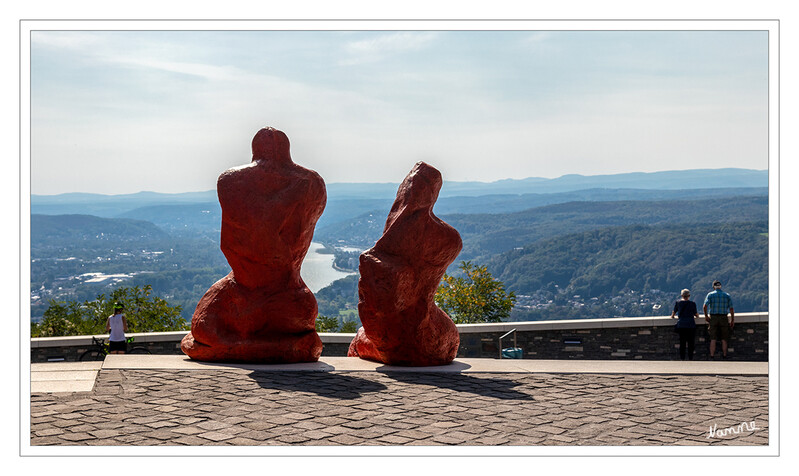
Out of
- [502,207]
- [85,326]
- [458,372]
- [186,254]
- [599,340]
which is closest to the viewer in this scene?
[458,372]

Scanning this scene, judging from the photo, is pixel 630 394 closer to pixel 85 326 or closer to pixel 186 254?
pixel 85 326

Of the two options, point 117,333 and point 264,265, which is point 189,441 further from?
point 117,333

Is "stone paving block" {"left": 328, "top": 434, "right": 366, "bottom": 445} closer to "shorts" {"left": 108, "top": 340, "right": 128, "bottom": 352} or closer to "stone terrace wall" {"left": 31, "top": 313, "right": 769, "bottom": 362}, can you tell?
"shorts" {"left": 108, "top": 340, "right": 128, "bottom": 352}

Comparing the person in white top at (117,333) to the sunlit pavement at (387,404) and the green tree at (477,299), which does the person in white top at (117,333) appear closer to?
the sunlit pavement at (387,404)

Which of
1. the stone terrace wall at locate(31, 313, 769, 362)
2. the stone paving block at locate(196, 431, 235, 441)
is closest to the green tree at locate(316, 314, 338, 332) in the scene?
the stone terrace wall at locate(31, 313, 769, 362)

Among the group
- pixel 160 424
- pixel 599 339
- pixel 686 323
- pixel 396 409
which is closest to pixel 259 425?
pixel 160 424
